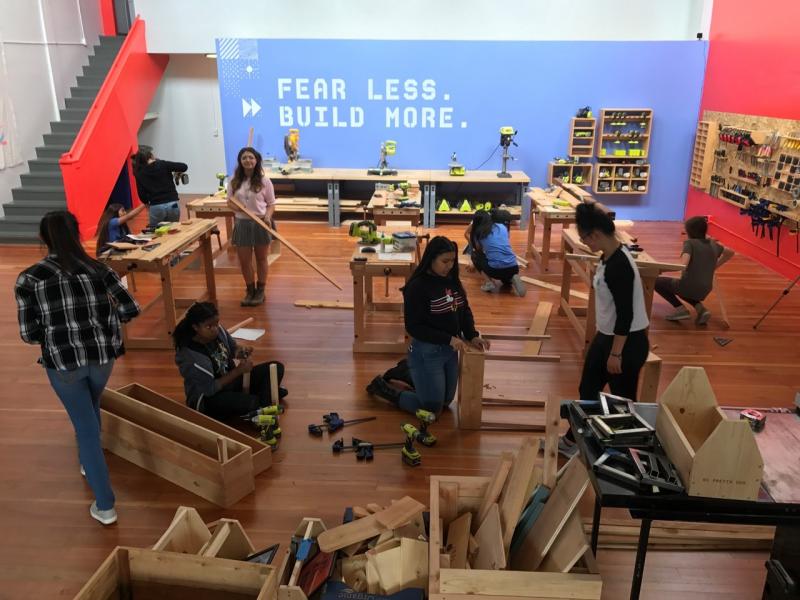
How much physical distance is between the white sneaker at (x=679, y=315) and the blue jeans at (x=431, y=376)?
114 inches

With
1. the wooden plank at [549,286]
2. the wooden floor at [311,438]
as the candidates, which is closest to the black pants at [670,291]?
the wooden floor at [311,438]

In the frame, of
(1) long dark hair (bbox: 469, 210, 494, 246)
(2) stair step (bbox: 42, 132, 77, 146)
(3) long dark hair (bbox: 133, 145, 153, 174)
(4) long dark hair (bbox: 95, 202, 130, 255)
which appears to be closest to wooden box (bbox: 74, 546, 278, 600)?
(4) long dark hair (bbox: 95, 202, 130, 255)

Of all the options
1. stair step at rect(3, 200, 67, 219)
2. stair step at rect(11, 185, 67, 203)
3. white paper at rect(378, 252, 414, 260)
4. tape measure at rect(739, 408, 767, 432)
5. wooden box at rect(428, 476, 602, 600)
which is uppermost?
tape measure at rect(739, 408, 767, 432)

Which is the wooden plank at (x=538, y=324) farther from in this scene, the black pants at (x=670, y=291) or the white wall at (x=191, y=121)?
the white wall at (x=191, y=121)

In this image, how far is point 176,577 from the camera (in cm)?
239

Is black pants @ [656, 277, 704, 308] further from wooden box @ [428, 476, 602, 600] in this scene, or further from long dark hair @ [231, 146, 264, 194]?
wooden box @ [428, 476, 602, 600]

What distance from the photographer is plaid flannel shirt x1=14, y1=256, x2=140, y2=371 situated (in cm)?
279

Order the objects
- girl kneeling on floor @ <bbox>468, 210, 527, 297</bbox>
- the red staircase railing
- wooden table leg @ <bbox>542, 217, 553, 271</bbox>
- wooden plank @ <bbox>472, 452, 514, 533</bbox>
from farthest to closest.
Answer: the red staircase railing
wooden table leg @ <bbox>542, 217, 553, 271</bbox>
girl kneeling on floor @ <bbox>468, 210, 527, 297</bbox>
wooden plank @ <bbox>472, 452, 514, 533</bbox>

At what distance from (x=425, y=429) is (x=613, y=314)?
134 cm

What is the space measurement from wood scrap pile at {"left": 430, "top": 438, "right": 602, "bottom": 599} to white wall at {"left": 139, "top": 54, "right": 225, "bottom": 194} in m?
10.4

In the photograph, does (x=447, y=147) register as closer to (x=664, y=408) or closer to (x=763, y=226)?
(x=763, y=226)

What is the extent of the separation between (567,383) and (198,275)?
4.47m

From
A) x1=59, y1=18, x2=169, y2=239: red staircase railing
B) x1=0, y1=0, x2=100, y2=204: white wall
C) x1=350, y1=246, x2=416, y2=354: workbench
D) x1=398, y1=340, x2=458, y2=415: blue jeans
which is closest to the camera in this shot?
x1=398, y1=340, x2=458, y2=415: blue jeans

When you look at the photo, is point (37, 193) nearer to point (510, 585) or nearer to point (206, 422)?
point (206, 422)
